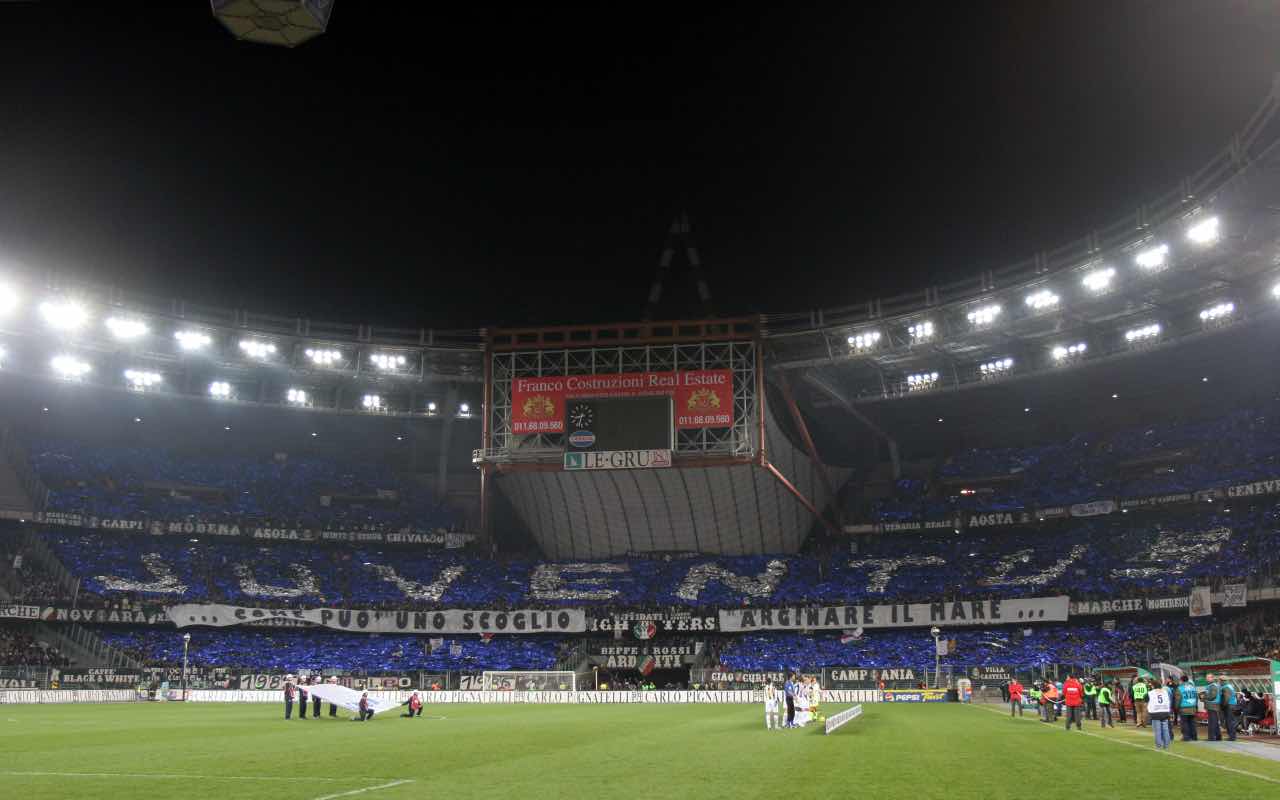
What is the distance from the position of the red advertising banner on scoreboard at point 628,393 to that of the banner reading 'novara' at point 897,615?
14.1m

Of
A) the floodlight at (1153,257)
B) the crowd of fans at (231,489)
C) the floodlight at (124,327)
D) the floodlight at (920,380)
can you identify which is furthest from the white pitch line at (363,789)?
the crowd of fans at (231,489)

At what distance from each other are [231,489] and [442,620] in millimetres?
21740

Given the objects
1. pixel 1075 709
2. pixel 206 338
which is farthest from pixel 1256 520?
pixel 206 338

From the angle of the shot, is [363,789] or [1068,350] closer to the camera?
[363,789]

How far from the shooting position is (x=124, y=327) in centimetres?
5922

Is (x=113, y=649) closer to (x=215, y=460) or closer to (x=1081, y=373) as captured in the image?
(x=215, y=460)

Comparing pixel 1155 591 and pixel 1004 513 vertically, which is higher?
pixel 1004 513

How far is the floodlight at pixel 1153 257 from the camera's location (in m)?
48.6

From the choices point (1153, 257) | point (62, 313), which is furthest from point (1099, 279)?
point (62, 313)

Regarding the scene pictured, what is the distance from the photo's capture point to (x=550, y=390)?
199 ft

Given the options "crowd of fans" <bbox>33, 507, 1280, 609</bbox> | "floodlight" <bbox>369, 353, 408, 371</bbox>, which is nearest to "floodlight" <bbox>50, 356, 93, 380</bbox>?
"crowd of fans" <bbox>33, 507, 1280, 609</bbox>

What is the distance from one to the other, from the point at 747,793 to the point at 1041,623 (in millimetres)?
53703

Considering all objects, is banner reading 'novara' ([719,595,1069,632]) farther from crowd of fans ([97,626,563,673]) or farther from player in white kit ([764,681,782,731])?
player in white kit ([764,681,782,731])

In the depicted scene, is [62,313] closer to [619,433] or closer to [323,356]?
[323,356]
